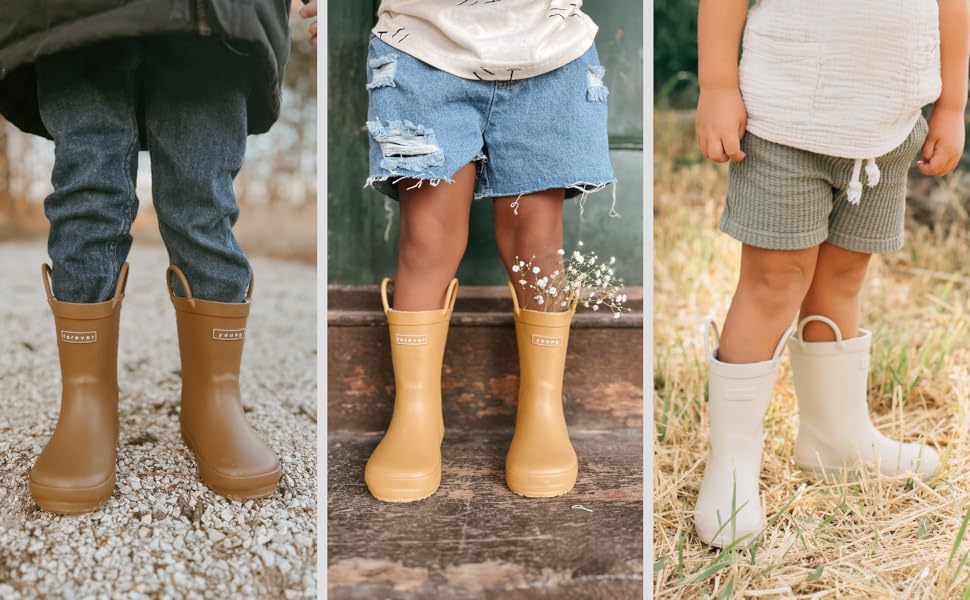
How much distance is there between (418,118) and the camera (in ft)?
3.40

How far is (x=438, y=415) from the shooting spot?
1188 millimetres

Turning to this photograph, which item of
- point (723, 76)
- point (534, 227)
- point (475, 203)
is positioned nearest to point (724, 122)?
point (723, 76)

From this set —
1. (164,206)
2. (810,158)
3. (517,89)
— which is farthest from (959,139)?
(164,206)

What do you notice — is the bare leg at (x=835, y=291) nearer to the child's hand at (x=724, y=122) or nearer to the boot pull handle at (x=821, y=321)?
the boot pull handle at (x=821, y=321)

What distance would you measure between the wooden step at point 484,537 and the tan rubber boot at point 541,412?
30 millimetres

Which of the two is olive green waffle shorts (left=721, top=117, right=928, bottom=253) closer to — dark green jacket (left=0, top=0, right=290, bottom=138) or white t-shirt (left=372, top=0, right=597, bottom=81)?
white t-shirt (left=372, top=0, right=597, bottom=81)

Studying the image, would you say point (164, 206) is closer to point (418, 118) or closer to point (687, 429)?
point (418, 118)

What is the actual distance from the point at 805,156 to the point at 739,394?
360 mm

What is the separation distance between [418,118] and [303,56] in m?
1.70

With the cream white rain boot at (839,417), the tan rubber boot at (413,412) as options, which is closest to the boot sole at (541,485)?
the tan rubber boot at (413,412)

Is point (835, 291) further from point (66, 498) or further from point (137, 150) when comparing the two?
point (66, 498)

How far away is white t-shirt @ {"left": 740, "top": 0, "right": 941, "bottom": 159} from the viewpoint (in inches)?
37.1

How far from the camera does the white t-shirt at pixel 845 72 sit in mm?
943

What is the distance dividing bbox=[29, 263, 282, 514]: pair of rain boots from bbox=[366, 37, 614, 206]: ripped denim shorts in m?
0.34
